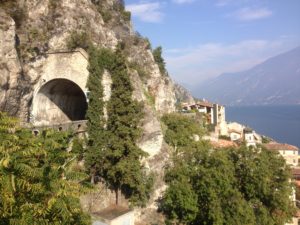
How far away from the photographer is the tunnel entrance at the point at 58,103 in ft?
100

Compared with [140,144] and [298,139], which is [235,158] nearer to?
[140,144]

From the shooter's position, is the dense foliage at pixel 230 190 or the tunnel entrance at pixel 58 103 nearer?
the dense foliage at pixel 230 190

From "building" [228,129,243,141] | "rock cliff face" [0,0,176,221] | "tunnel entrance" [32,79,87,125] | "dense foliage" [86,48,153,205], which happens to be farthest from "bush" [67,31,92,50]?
"building" [228,129,243,141]

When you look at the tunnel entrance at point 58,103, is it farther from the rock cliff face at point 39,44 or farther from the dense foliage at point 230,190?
the dense foliage at point 230,190

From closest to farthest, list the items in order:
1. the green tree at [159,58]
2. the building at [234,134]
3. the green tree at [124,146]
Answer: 1. the green tree at [124,146]
2. the green tree at [159,58]
3. the building at [234,134]

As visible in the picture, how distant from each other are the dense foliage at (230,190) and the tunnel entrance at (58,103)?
44.0 ft

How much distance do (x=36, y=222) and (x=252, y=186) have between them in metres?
20.1

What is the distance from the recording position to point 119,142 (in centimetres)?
2494

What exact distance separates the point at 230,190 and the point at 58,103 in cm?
1969

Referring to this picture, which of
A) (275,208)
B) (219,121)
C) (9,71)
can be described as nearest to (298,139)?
(219,121)

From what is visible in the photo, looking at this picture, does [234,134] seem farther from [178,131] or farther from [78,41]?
[78,41]

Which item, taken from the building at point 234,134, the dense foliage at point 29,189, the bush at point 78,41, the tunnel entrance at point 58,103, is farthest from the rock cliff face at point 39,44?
the building at point 234,134

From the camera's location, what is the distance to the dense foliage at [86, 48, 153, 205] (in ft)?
81.7

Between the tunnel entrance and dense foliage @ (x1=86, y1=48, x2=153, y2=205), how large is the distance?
18.9 feet
